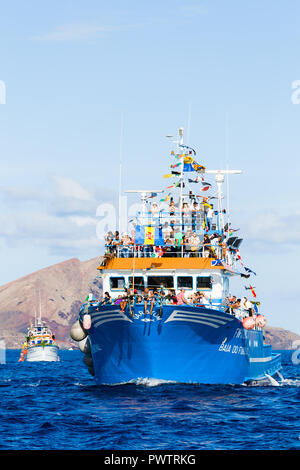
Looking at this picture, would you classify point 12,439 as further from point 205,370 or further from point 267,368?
point 267,368

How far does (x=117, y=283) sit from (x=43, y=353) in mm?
68894

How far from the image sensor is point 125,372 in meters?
33.1

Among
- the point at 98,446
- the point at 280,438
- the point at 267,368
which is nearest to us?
the point at 98,446

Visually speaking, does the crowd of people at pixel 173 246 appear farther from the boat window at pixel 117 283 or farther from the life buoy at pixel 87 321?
the life buoy at pixel 87 321

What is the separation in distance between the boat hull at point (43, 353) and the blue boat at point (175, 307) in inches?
2472

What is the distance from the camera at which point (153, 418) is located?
24.9 metres

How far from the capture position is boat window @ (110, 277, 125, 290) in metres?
37.8

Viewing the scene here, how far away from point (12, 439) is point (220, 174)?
92.6ft

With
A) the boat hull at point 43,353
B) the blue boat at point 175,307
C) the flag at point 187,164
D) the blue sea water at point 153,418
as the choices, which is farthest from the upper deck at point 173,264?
the boat hull at point 43,353

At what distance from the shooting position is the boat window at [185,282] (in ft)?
121

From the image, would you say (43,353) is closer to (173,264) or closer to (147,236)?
(147,236)

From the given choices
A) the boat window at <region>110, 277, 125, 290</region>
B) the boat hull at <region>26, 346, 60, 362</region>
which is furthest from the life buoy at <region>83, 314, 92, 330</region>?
the boat hull at <region>26, 346, 60, 362</region>

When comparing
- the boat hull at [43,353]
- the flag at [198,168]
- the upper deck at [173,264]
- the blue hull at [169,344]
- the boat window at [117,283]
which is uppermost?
the flag at [198,168]
